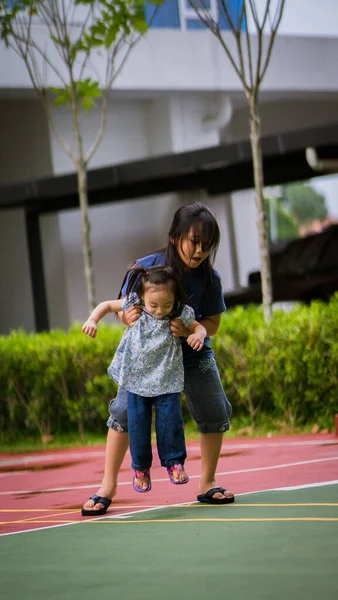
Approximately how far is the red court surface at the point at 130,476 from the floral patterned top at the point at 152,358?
2.34 ft

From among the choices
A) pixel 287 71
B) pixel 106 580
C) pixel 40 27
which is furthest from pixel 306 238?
pixel 106 580

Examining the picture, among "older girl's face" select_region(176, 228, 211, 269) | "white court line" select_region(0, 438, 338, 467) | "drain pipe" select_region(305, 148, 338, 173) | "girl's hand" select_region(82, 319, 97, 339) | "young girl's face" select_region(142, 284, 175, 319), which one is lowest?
"white court line" select_region(0, 438, 338, 467)

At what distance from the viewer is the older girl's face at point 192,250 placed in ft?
17.8

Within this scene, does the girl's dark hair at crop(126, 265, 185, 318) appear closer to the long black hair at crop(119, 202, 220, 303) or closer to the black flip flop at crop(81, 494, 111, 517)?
the long black hair at crop(119, 202, 220, 303)

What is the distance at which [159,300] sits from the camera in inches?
210

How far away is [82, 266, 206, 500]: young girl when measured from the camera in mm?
5355

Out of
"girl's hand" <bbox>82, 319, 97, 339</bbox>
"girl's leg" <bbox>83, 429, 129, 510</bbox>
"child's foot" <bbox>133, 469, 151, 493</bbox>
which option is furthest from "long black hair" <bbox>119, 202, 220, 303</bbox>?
"child's foot" <bbox>133, 469, 151, 493</bbox>

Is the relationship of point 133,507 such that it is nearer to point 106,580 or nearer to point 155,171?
point 106,580

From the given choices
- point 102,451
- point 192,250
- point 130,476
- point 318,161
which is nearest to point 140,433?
point 192,250

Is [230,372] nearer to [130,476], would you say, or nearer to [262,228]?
[262,228]

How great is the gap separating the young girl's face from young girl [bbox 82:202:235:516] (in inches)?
3.6

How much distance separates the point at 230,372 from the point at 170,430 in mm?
4564

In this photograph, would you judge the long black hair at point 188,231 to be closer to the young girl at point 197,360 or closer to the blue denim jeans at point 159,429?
the young girl at point 197,360

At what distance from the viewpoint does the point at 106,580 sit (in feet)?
12.4
